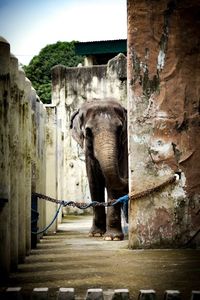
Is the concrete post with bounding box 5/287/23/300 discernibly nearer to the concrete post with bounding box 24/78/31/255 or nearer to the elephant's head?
the concrete post with bounding box 24/78/31/255

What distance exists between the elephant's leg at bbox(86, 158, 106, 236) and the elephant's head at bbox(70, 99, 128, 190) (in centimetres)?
16

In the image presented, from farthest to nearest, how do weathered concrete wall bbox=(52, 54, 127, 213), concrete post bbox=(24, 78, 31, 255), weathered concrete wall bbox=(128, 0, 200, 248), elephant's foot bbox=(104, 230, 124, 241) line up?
weathered concrete wall bbox=(52, 54, 127, 213) → elephant's foot bbox=(104, 230, 124, 241) → weathered concrete wall bbox=(128, 0, 200, 248) → concrete post bbox=(24, 78, 31, 255)

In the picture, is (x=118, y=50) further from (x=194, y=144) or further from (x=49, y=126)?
(x=194, y=144)

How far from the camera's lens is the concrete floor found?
134 inches

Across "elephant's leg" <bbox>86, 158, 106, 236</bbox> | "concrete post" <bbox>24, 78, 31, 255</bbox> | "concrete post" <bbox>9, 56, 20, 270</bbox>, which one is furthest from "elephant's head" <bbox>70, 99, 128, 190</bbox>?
"concrete post" <bbox>9, 56, 20, 270</bbox>

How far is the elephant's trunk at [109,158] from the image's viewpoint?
22.7 feet


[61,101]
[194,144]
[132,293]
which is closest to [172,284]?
[132,293]

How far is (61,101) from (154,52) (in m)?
11.7

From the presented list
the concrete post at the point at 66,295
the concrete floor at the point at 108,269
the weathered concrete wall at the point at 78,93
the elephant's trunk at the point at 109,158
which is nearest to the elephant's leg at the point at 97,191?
the elephant's trunk at the point at 109,158

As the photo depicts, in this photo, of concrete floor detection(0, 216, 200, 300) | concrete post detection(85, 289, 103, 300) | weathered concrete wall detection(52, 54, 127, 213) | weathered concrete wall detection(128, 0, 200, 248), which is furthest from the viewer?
weathered concrete wall detection(52, 54, 127, 213)

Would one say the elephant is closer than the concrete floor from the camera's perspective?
No

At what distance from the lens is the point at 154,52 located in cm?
571

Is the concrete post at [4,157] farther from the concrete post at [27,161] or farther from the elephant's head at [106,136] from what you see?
the elephant's head at [106,136]

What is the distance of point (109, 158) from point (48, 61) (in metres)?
26.6
